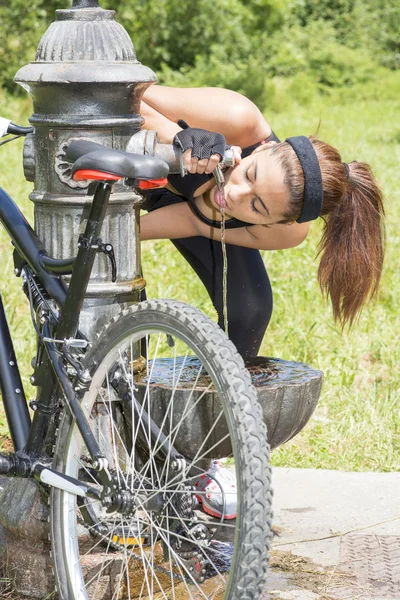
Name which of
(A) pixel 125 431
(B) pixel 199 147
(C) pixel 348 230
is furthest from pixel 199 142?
(A) pixel 125 431

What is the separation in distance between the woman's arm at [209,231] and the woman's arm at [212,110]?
295 mm

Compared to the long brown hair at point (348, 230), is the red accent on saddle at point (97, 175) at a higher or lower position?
higher

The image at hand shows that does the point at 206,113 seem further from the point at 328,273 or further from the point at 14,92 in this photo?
the point at 14,92

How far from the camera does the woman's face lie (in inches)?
106

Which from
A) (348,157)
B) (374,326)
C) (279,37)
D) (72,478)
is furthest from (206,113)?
(279,37)

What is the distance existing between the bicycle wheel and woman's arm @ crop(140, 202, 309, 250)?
617 mm

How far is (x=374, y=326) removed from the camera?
4965 mm

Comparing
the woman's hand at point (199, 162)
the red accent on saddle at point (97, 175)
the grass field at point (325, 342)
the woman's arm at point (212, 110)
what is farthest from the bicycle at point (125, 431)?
the grass field at point (325, 342)

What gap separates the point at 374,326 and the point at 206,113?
7.68ft

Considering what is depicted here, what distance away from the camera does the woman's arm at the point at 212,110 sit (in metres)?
2.90

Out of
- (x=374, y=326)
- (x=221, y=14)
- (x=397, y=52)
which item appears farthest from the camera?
(x=397, y=52)

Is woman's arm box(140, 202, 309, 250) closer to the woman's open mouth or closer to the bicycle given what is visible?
the woman's open mouth

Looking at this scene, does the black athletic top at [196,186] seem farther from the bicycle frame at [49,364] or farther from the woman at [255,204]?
the bicycle frame at [49,364]

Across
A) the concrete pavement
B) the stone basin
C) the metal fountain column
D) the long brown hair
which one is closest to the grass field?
the concrete pavement
